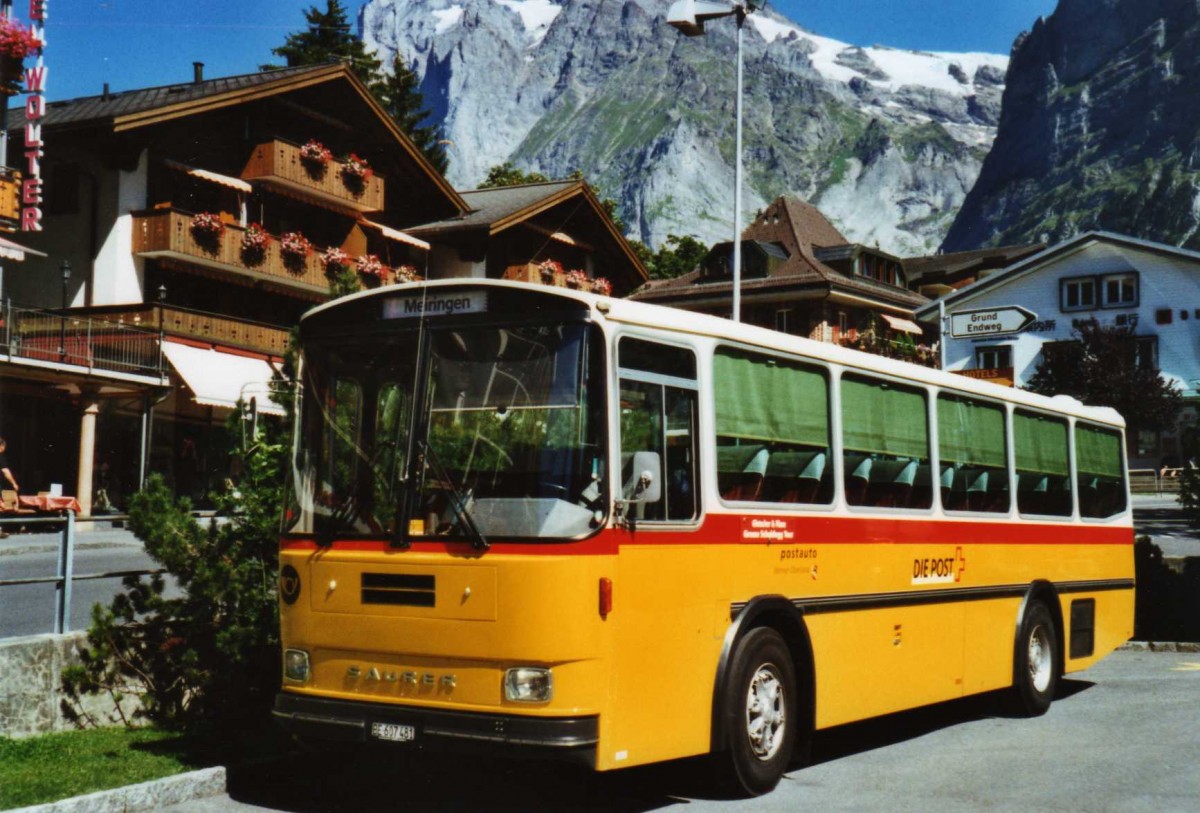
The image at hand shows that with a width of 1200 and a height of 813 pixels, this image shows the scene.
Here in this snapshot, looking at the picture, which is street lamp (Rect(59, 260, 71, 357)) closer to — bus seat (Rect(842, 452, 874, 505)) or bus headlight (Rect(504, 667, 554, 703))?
bus seat (Rect(842, 452, 874, 505))

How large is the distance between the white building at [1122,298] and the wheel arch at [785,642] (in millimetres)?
53978

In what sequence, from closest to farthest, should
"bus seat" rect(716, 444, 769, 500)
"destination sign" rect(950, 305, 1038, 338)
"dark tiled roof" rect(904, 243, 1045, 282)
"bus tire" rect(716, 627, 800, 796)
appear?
"bus tire" rect(716, 627, 800, 796), "bus seat" rect(716, 444, 769, 500), "destination sign" rect(950, 305, 1038, 338), "dark tiled roof" rect(904, 243, 1045, 282)

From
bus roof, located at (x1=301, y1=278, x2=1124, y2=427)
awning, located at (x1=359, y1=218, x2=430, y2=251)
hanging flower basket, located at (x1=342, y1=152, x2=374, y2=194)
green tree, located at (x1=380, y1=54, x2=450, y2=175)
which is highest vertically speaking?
green tree, located at (x1=380, y1=54, x2=450, y2=175)

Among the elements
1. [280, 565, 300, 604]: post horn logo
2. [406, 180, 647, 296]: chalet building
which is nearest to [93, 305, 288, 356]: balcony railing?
[406, 180, 647, 296]: chalet building

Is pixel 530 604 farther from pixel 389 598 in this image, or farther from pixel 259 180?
pixel 259 180

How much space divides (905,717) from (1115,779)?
326 centimetres

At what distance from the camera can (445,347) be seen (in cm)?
758

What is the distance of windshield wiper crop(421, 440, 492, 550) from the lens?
23.2 feet

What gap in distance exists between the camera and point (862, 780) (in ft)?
28.4

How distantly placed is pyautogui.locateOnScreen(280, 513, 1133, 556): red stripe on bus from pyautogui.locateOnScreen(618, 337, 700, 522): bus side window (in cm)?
16

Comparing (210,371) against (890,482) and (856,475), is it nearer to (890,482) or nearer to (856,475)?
(890,482)

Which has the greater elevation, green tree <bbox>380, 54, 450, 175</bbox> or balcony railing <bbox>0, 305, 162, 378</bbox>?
green tree <bbox>380, 54, 450, 175</bbox>

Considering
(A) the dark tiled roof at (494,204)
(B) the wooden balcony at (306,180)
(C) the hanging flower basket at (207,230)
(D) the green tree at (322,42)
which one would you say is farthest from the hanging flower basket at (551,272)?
(D) the green tree at (322,42)

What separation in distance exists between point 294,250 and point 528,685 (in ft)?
104
